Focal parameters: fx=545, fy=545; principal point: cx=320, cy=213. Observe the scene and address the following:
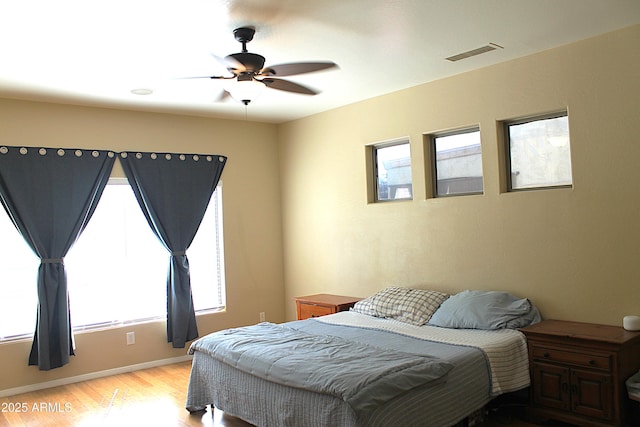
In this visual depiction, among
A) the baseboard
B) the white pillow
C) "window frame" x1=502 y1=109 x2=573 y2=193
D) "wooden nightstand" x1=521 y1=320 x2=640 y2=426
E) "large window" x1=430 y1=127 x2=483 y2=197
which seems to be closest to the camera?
"wooden nightstand" x1=521 y1=320 x2=640 y2=426

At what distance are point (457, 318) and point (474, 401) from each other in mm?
864

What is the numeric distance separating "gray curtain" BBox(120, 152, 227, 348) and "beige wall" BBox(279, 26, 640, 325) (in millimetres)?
1246

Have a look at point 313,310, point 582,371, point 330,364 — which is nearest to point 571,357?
point 582,371

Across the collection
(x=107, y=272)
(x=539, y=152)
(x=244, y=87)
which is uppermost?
(x=244, y=87)

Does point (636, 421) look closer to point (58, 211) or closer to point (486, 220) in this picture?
point (486, 220)

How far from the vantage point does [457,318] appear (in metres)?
4.09

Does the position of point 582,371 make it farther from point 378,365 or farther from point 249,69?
point 249,69

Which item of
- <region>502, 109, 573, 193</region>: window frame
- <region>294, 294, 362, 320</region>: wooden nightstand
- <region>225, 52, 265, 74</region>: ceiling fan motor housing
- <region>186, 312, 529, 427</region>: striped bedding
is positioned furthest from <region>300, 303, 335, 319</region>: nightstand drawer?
<region>225, 52, 265, 74</region>: ceiling fan motor housing

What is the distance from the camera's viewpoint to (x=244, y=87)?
11.0ft

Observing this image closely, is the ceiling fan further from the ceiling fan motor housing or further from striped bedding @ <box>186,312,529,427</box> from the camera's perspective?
striped bedding @ <box>186,312,529,427</box>

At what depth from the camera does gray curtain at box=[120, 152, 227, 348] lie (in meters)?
5.42

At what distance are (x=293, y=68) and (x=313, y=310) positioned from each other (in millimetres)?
2643

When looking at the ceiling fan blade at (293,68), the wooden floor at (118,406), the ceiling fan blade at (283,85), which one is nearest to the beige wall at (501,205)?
the wooden floor at (118,406)

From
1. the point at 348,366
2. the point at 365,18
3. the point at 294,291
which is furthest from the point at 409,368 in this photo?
the point at 294,291
